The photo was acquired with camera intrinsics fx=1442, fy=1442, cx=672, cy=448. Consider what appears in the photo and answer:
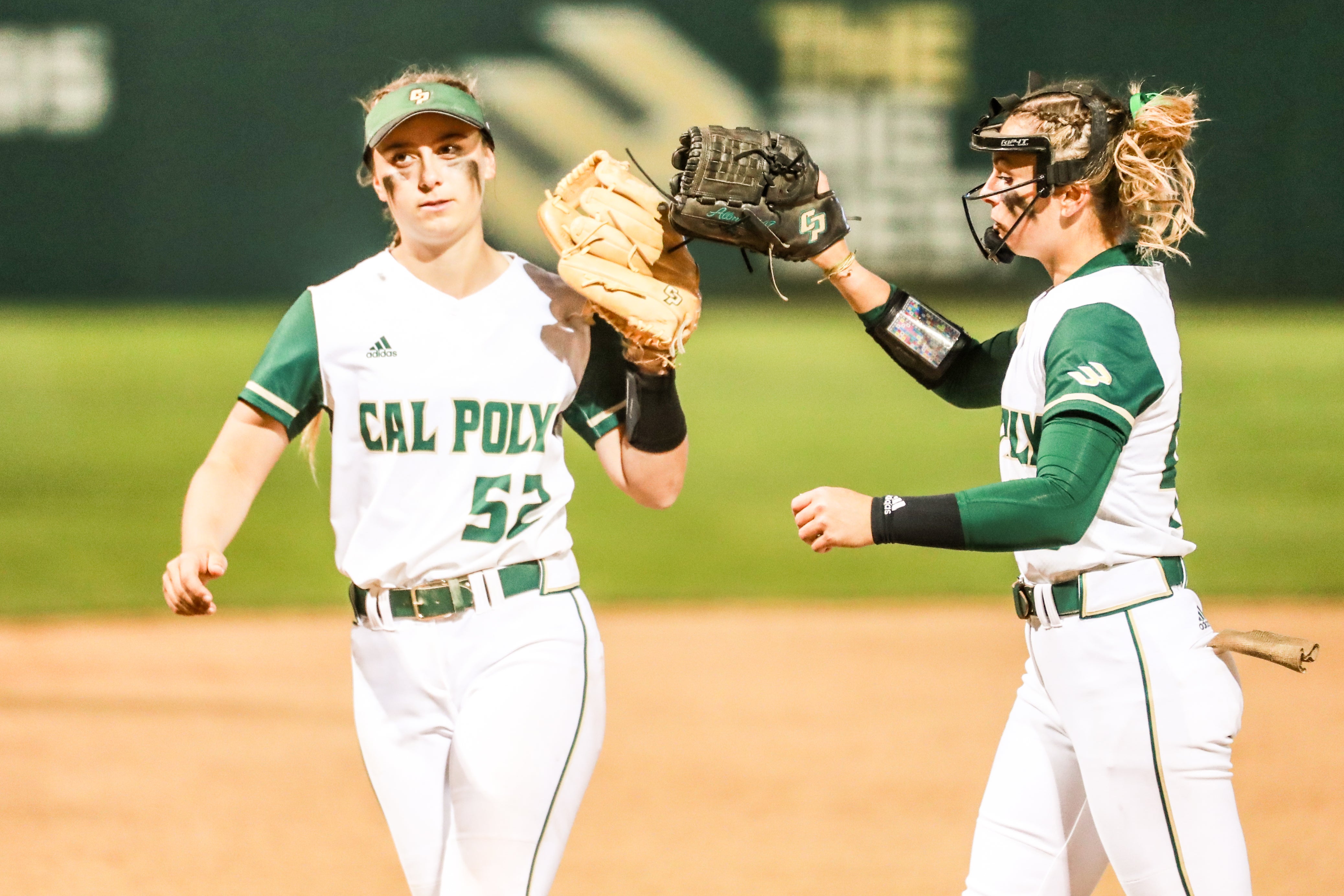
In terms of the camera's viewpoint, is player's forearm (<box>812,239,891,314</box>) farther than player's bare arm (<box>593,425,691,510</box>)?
Yes

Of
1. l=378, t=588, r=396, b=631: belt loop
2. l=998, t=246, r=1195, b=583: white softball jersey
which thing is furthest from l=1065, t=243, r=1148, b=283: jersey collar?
l=378, t=588, r=396, b=631: belt loop

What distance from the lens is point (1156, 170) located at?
2609 millimetres

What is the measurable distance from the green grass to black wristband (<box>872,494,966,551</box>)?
606 cm

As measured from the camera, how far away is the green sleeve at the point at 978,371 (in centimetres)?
302

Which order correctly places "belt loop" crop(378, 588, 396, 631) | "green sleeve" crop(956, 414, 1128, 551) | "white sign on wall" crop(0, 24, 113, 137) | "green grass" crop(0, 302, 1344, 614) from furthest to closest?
"white sign on wall" crop(0, 24, 113, 137) < "green grass" crop(0, 302, 1344, 614) < "belt loop" crop(378, 588, 396, 631) < "green sleeve" crop(956, 414, 1128, 551)

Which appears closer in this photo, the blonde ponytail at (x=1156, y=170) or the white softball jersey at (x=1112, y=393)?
the white softball jersey at (x=1112, y=393)

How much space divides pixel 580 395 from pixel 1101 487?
94 centimetres

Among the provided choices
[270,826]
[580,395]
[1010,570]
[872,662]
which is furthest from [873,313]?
[1010,570]

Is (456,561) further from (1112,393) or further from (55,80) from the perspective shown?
(55,80)

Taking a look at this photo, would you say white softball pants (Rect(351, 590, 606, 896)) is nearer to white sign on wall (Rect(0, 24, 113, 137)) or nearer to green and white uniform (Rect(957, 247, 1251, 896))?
green and white uniform (Rect(957, 247, 1251, 896))

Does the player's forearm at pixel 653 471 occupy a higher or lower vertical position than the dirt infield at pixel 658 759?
higher

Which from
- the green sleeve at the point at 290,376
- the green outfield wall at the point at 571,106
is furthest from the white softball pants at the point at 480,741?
the green outfield wall at the point at 571,106

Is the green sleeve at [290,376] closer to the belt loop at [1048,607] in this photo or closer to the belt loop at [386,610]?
the belt loop at [386,610]

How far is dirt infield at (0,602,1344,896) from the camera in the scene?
4.32m
